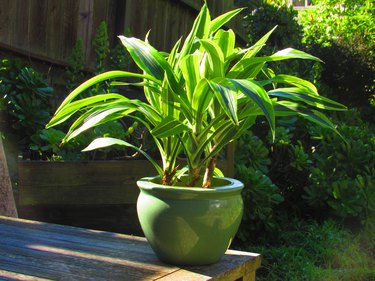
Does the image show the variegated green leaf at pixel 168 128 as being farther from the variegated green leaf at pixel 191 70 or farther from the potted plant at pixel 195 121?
the variegated green leaf at pixel 191 70

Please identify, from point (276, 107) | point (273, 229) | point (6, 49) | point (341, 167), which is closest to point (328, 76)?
point (341, 167)

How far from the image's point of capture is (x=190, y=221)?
1406 mm

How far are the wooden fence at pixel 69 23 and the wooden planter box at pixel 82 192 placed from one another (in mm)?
1096

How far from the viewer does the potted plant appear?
1410 mm

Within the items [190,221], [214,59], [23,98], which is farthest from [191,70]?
[23,98]

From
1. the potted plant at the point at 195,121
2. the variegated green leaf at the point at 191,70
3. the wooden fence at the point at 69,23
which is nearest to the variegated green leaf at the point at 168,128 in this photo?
the potted plant at the point at 195,121

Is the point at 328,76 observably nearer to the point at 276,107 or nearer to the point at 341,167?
the point at 341,167

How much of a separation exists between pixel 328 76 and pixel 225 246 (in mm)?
6464

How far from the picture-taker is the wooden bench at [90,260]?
132cm

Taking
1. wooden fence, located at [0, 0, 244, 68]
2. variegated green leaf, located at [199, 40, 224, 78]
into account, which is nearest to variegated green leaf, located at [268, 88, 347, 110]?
variegated green leaf, located at [199, 40, 224, 78]

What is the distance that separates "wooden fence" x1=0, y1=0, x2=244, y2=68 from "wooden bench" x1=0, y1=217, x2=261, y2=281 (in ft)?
7.05

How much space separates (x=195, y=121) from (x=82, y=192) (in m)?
1.61

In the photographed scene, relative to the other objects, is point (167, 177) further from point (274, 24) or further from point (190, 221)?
point (274, 24)

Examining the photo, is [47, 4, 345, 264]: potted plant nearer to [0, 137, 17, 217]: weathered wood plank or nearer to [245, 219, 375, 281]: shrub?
[0, 137, 17, 217]: weathered wood plank
